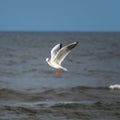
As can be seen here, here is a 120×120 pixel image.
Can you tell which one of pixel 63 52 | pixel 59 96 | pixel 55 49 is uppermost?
pixel 55 49

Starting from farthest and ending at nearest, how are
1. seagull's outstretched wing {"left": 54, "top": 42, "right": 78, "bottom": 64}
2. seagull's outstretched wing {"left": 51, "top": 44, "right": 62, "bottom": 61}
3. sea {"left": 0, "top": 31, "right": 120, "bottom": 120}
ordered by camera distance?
sea {"left": 0, "top": 31, "right": 120, "bottom": 120} → seagull's outstretched wing {"left": 51, "top": 44, "right": 62, "bottom": 61} → seagull's outstretched wing {"left": 54, "top": 42, "right": 78, "bottom": 64}

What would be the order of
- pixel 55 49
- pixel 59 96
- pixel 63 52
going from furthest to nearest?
pixel 59 96 → pixel 55 49 → pixel 63 52

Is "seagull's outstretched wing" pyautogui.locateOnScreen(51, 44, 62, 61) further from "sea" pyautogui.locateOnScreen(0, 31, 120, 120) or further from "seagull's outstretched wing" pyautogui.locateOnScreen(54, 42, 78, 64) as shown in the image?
"sea" pyautogui.locateOnScreen(0, 31, 120, 120)

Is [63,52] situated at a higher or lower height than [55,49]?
lower

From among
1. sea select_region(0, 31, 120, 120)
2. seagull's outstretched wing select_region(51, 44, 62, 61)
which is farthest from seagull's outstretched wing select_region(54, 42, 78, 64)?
sea select_region(0, 31, 120, 120)

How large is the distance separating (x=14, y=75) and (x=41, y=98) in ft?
40.6

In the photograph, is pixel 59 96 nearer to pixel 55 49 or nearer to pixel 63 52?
pixel 55 49

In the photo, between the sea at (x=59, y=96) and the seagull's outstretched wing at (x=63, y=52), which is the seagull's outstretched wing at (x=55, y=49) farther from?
the sea at (x=59, y=96)

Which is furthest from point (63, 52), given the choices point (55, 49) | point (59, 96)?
point (59, 96)

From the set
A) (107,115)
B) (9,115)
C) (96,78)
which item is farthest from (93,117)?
(96,78)

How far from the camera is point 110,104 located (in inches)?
830

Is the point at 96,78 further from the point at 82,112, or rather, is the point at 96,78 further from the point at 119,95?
the point at 82,112

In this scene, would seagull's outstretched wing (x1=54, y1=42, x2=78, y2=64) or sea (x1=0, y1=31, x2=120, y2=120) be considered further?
sea (x1=0, y1=31, x2=120, y2=120)

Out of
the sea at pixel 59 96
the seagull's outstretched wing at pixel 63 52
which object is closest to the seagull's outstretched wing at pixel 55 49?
the seagull's outstretched wing at pixel 63 52
